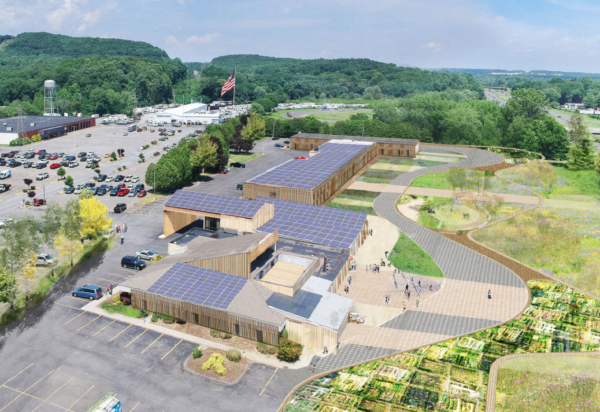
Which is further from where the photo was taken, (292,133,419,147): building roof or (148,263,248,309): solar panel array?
(292,133,419,147): building roof

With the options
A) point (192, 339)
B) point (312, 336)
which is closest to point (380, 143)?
point (312, 336)

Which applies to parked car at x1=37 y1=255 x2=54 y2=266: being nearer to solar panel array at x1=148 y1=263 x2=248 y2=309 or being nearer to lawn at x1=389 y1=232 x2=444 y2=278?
solar panel array at x1=148 y1=263 x2=248 y2=309

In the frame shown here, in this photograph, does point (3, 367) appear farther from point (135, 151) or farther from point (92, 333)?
point (135, 151)

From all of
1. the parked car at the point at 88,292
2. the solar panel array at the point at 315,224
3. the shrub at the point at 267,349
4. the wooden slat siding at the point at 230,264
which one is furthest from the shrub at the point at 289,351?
the parked car at the point at 88,292

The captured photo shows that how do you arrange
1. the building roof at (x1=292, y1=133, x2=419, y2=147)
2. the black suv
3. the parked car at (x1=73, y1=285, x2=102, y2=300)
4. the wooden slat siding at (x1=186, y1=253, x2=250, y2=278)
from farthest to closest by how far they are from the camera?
the building roof at (x1=292, y1=133, x2=419, y2=147) → the black suv → the parked car at (x1=73, y1=285, x2=102, y2=300) → the wooden slat siding at (x1=186, y1=253, x2=250, y2=278)

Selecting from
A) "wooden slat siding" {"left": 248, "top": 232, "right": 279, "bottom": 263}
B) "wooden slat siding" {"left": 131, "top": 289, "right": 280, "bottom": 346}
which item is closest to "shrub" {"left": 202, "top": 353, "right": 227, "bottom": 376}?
"wooden slat siding" {"left": 131, "top": 289, "right": 280, "bottom": 346}

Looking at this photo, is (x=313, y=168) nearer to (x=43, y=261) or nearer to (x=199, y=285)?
(x=199, y=285)

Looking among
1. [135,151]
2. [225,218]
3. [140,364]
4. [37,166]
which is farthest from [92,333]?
[135,151]
